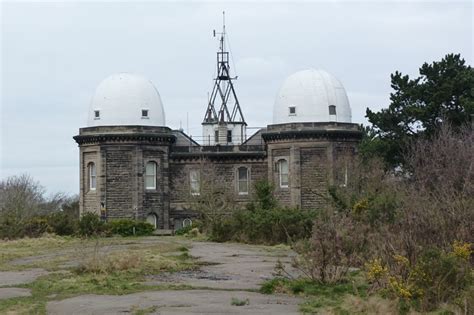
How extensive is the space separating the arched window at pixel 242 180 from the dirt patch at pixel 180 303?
35956mm

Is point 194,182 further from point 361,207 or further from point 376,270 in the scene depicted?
point 376,270

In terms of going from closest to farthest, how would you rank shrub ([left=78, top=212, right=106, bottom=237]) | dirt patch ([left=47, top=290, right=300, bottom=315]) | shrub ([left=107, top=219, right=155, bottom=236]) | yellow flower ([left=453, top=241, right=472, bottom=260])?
yellow flower ([left=453, top=241, right=472, bottom=260]) → dirt patch ([left=47, top=290, right=300, bottom=315]) → shrub ([left=78, top=212, right=106, bottom=237]) → shrub ([left=107, top=219, right=155, bottom=236])

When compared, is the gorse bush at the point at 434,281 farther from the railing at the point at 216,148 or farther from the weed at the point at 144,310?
the railing at the point at 216,148

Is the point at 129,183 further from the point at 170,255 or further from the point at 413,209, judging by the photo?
the point at 413,209

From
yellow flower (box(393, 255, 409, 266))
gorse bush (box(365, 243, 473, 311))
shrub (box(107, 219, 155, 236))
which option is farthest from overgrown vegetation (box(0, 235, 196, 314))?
shrub (box(107, 219, 155, 236))

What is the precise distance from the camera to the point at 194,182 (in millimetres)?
51219

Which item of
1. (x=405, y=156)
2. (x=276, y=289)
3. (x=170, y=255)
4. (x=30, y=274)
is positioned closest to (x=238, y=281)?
(x=276, y=289)

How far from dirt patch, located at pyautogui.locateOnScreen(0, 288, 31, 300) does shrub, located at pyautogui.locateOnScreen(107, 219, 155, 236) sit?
25.5 meters

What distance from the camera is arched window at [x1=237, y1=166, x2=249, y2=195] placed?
171 feet

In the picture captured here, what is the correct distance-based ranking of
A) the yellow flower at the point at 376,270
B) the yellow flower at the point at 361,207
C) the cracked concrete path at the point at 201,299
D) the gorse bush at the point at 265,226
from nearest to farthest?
the cracked concrete path at the point at 201,299 → the yellow flower at the point at 376,270 → the yellow flower at the point at 361,207 → the gorse bush at the point at 265,226

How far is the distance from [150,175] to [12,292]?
33.8m

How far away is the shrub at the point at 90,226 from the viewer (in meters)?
39.9

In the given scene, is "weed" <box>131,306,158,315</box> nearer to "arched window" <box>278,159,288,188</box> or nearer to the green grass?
the green grass

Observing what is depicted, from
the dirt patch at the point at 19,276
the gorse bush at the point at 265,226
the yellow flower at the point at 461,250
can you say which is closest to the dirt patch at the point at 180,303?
the yellow flower at the point at 461,250
